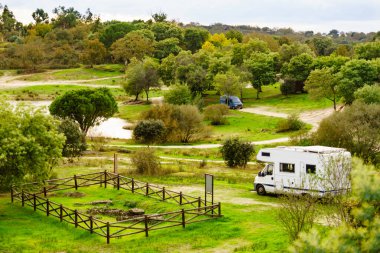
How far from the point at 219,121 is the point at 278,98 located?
2070 cm

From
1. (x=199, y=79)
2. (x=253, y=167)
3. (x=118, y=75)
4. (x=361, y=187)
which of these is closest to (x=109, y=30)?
(x=118, y=75)

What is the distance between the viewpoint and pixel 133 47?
13750 centimetres

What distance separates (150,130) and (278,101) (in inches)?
1397

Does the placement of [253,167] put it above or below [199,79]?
below

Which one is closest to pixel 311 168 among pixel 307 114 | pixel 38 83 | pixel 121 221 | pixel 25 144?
pixel 121 221

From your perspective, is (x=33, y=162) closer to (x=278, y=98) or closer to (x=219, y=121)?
(x=219, y=121)

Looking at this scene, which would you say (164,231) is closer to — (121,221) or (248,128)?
(121,221)

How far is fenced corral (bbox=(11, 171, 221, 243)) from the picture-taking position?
94.1ft

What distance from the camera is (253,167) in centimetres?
5281

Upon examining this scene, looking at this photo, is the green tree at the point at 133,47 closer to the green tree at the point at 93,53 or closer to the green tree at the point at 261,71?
the green tree at the point at 93,53

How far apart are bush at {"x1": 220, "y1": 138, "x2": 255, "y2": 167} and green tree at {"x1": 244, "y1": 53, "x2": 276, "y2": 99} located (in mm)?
47640

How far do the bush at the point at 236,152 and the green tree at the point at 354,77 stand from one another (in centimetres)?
3162

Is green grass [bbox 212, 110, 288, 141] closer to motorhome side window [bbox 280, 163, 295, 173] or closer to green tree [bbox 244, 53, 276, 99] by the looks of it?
green tree [bbox 244, 53, 276, 99]

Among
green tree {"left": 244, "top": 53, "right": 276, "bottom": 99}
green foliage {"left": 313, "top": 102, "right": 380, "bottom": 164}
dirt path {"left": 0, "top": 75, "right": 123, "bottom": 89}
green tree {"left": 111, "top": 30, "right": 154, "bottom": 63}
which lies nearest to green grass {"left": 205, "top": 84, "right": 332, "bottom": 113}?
green tree {"left": 244, "top": 53, "right": 276, "bottom": 99}
